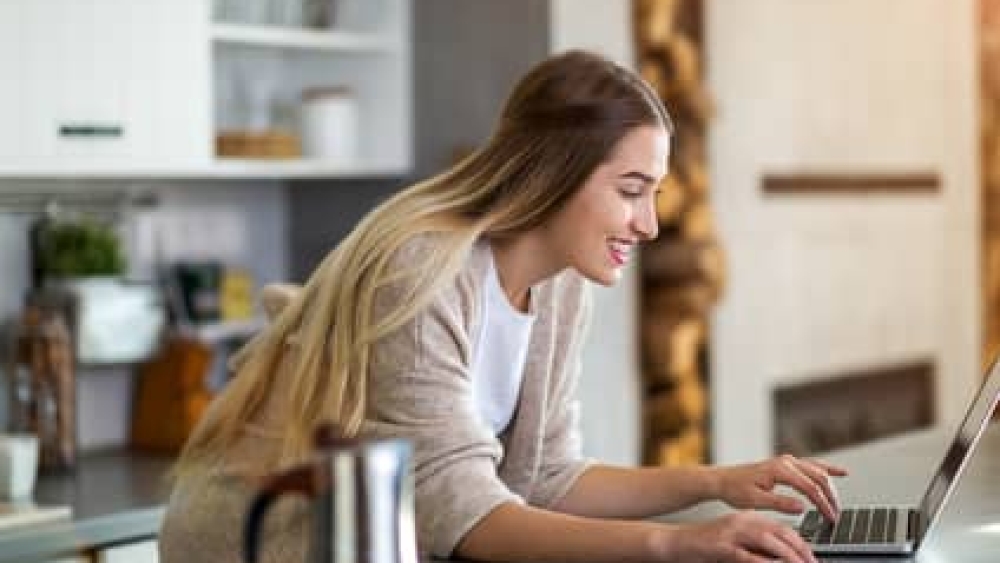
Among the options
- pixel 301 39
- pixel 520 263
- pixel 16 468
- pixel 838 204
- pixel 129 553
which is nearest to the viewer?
pixel 520 263

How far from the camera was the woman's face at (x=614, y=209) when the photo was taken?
6.84 feet

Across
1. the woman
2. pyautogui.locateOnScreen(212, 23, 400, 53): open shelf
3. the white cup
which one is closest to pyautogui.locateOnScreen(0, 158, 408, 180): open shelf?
pyautogui.locateOnScreen(212, 23, 400, 53): open shelf

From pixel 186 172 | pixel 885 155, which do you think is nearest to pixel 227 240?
pixel 186 172

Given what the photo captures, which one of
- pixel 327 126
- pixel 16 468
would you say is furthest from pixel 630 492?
pixel 327 126

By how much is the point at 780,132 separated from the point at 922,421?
1.38 metres

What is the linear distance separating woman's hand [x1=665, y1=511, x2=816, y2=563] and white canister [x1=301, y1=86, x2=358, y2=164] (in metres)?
2.31

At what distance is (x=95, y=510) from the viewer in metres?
3.17

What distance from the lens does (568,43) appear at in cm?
389

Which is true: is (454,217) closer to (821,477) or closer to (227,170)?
(821,477)

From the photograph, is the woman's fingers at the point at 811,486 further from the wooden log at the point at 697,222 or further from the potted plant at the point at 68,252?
the wooden log at the point at 697,222

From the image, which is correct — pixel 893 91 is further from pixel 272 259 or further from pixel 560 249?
pixel 560 249

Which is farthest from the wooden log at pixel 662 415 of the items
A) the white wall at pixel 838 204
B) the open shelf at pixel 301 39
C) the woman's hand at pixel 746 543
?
the woman's hand at pixel 746 543

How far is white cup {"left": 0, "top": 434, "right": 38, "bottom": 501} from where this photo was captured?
3258 mm

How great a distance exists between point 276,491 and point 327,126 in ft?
9.24
